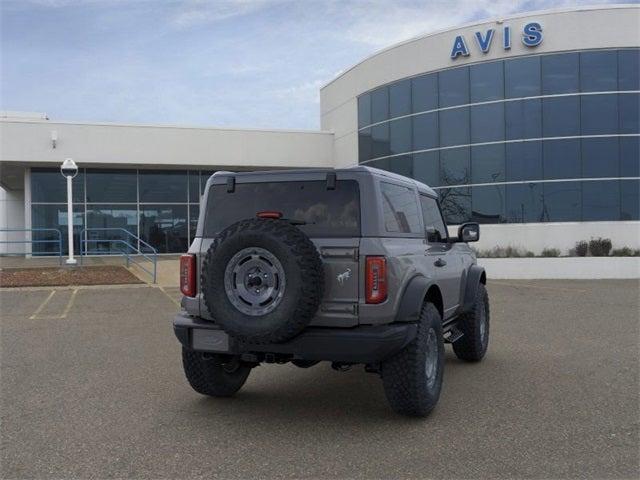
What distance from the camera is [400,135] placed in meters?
24.3

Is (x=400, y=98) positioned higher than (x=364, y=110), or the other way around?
(x=400, y=98)

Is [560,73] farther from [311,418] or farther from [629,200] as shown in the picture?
[311,418]

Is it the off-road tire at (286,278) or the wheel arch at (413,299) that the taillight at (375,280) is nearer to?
the wheel arch at (413,299)

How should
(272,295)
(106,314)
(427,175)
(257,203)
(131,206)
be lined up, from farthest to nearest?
(131,206) → (427,175) → (106,314) → (257,203) → (272,295)

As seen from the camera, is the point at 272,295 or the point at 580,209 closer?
the point at 272,295

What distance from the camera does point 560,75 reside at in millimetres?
21125

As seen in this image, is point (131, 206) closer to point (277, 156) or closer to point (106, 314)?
point (277, 156)

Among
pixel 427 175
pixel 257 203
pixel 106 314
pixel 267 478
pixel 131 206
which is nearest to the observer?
pixel 267 478

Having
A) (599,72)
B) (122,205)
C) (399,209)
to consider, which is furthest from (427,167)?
(399,209)

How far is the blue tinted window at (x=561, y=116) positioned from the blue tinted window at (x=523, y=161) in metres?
0.66

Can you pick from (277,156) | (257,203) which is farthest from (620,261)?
(257,203)

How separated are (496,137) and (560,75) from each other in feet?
9.54

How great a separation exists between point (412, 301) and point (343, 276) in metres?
0.59

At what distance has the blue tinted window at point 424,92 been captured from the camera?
23.2 meters
